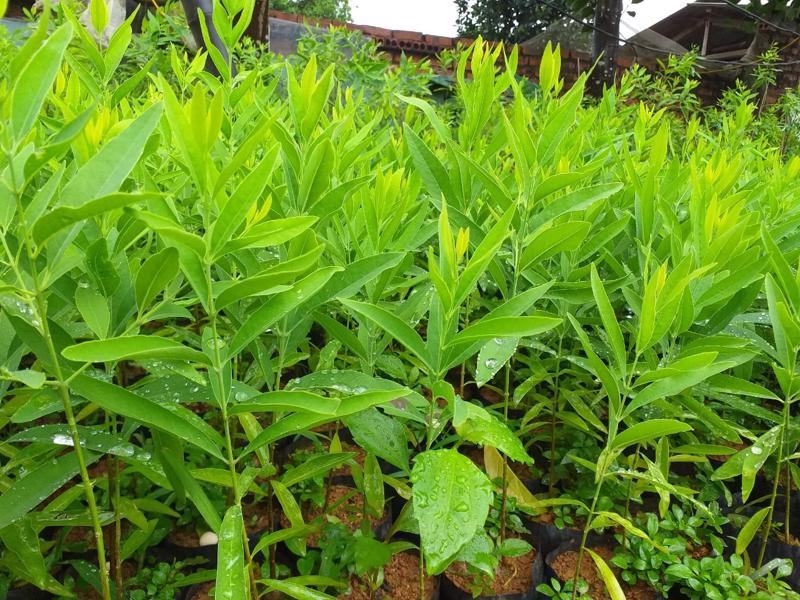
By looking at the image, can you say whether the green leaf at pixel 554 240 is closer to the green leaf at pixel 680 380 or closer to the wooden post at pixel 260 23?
Result: the green leaf at pixel 680 380

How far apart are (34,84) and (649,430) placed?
2.60 feet

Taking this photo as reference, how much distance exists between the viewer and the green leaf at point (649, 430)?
0.75 meters

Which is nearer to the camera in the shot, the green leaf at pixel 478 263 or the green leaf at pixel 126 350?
the green leaf at pixel 126 350

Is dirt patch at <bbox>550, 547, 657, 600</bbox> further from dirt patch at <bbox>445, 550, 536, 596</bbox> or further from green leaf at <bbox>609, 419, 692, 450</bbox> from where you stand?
green leaf at <bbox>609, 419, 692, 450</bbox>

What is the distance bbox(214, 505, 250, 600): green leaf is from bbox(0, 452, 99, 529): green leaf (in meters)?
0.20

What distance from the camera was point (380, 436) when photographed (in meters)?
0.84

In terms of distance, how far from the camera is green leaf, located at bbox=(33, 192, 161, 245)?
0.49 metres

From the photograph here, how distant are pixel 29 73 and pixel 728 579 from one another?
1.32 meters

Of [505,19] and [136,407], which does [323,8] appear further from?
[136,407]

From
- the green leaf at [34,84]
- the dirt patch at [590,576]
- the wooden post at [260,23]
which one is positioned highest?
the wooden post at [260,23]

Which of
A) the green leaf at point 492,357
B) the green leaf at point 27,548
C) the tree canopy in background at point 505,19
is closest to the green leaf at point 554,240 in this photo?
the green leaf at point 492,357

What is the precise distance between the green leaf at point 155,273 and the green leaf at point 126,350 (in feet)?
0.30

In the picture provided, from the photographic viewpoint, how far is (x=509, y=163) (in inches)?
61.3

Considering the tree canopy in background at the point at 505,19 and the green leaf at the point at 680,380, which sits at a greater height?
the tree canopy in background at the point at 505,19
